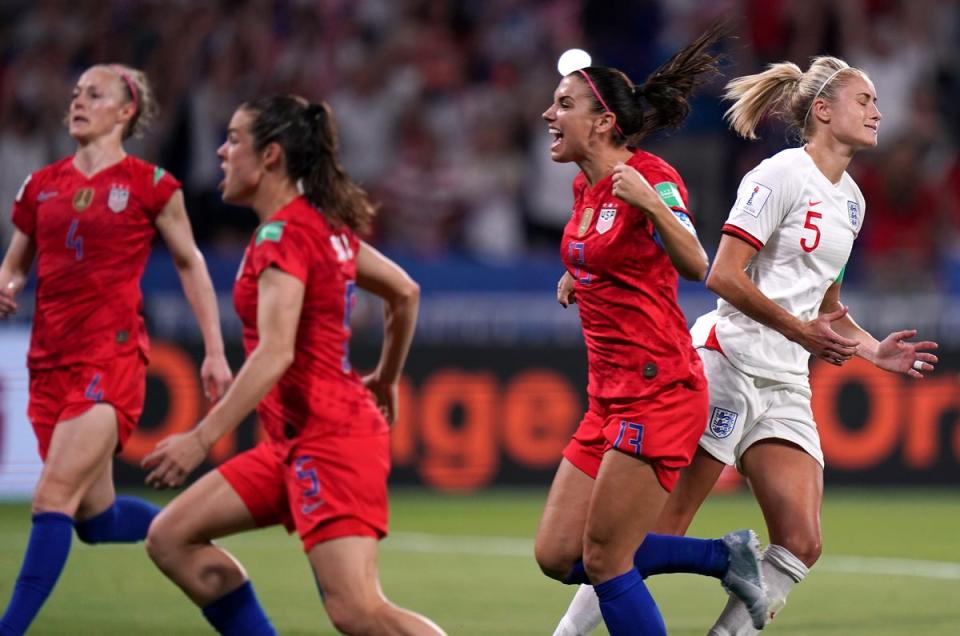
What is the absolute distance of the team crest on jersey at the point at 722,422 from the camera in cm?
593

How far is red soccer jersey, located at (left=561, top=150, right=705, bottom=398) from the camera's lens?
5.47m

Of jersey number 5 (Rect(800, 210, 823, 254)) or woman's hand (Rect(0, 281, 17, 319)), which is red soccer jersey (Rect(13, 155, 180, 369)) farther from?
jersey number 5 (Rect(800, 210, 823, 254))

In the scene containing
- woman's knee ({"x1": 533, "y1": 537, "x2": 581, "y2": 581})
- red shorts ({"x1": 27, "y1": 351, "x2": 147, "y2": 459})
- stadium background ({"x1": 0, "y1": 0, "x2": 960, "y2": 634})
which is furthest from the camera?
stadium background ({"x1": 0, "y1": 0, "x2": 960, "y2": 634})

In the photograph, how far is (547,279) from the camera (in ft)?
43.5

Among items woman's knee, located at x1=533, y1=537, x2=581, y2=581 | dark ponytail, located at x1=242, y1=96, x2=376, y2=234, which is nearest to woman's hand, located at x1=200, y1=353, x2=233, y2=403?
dark ponytail, located at x1=242, y1=96, x2=376, y2=234

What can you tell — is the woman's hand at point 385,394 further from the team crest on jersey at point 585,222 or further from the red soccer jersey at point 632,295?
the team crest on jersey at point 585,222

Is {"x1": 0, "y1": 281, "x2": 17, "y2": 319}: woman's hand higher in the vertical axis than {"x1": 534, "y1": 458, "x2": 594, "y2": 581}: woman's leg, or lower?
higher

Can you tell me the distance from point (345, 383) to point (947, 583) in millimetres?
5019

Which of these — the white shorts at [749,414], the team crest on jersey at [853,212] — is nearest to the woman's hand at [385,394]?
the white shorts at [749,414]

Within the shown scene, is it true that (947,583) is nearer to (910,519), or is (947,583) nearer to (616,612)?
(910,519)

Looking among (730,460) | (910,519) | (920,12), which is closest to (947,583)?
(910,519)

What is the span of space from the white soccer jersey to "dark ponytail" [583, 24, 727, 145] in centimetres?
42

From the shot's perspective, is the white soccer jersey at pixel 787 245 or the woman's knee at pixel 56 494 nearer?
the white soccer jersey at pixel 787 245

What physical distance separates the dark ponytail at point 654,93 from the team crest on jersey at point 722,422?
104cm
